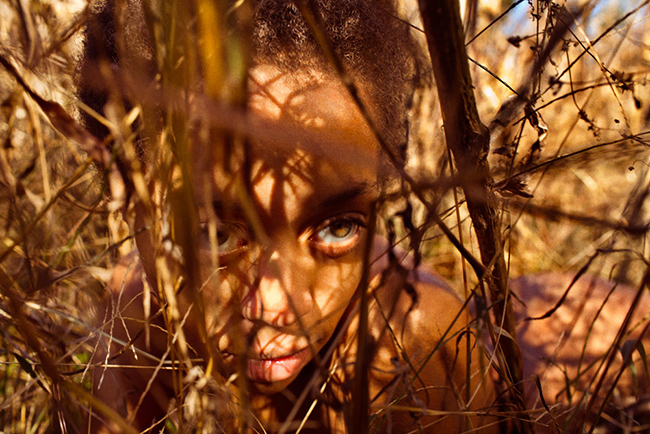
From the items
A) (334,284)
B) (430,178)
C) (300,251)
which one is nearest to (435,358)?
(334,284)

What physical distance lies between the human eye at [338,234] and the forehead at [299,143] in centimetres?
9

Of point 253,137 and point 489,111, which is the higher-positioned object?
point 489,111

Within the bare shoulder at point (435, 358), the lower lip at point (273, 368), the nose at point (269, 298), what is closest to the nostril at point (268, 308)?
the nose at point (269, 298)

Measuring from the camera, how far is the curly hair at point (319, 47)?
0.74 metres

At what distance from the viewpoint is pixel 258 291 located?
0.73m

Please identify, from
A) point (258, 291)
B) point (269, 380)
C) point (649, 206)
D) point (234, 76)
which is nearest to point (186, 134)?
point (234, 76)

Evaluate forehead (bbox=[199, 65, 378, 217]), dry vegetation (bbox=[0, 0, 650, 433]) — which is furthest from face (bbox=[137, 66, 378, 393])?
dry vegetation (bbox=[0, 0, 650, 433])

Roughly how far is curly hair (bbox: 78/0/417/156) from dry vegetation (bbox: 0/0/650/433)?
0.27 ft

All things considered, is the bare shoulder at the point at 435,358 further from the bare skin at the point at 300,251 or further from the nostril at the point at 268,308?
the nostril at the point at 268,308

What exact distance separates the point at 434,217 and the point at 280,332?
409mm

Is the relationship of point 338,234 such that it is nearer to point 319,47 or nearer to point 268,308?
point 268,308

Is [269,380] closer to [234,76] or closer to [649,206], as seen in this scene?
[234,76]

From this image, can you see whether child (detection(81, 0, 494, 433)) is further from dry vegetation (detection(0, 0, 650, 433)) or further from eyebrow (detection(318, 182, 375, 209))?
dry vegetation (detection(0, 0, 650, 433))

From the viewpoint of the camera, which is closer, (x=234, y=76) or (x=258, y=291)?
(x=234, y=76)
